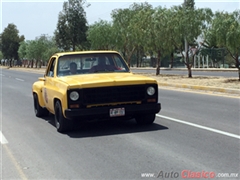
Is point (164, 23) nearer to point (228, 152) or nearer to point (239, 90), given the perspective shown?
point (239, 90)

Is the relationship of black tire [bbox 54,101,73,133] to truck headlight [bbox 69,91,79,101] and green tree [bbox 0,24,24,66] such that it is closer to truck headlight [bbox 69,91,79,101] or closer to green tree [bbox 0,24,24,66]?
truck headlight [bbox 69,91,79,101]

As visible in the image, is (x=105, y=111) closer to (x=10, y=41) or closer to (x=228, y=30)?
(x=228, y=30)

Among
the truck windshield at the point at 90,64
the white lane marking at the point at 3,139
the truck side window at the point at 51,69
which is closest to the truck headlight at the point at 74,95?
the truck windshield at the point at 90,64

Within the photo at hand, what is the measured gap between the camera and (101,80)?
28.7ft

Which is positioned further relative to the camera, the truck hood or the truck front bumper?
the truck hood

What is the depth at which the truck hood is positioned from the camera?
338 inches

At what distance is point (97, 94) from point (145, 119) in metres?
1.49

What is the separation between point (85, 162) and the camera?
21.8ft

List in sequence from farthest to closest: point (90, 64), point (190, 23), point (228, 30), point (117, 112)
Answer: point (190, 23)
point (228, 30)
point (90, 64)
point (117, 112)

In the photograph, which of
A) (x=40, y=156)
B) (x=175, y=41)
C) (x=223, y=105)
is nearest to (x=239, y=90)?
(x=223, y=105)

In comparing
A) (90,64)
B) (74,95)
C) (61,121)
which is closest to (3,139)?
(61,121)

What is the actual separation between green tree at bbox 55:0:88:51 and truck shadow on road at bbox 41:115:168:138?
4309 centimetres

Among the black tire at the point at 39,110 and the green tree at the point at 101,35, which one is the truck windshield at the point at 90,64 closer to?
the black tire at the point at 39,110

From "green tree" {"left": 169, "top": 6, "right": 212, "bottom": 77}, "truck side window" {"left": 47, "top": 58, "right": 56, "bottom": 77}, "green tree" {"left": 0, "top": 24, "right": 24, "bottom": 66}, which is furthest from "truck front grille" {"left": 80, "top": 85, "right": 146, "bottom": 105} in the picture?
"green tree" {"left": 0, "top": 24, "right": 24, "bottom": 66}
